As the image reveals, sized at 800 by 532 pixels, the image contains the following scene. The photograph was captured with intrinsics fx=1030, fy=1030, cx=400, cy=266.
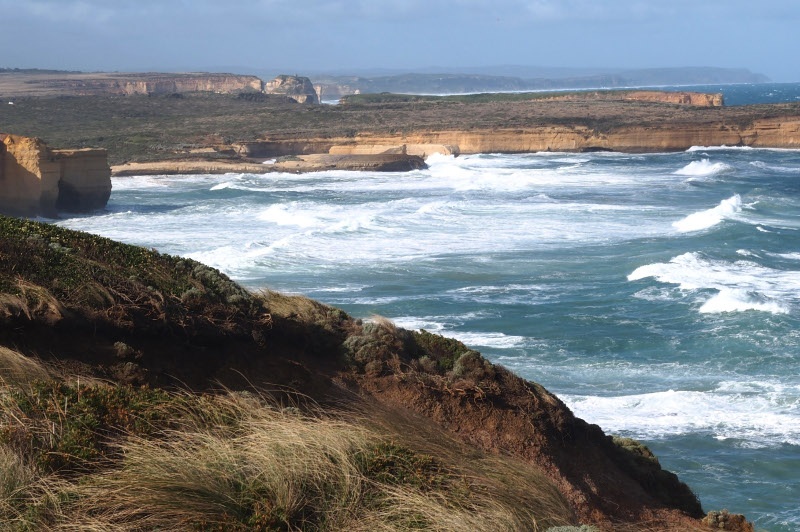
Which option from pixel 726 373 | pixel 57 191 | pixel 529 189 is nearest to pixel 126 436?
pixel 726 373

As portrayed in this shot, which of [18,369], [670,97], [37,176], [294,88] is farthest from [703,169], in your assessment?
[294,88]

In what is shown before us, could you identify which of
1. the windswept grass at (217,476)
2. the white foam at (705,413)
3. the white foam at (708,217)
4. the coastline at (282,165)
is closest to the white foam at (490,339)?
the white foam at (705,413)

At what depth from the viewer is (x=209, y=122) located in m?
85.3

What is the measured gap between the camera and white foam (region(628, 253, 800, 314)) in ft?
70.0

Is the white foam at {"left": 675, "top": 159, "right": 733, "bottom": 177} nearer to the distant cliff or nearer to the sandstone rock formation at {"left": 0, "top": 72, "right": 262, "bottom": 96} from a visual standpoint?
the sandstone rock formation at {"left": 0, "top": 72, "right": 262, "bottom": 96}

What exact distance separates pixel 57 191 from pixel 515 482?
116 feet

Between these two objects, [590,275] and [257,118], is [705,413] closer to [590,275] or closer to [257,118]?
[590,275]

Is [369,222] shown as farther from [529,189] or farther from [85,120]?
[85,120]

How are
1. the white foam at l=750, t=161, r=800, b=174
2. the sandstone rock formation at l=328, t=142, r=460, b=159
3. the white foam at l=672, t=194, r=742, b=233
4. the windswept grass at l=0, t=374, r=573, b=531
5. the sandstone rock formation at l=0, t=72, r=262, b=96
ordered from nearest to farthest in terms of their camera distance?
the windswept grass at l=0, t=374, r=573, b=531
the white foam at l=672, t=194, r=742, b=233
the white foam at l=750, t=161, r=800, b=174
the sandstone rock formation at l=328, t=142, r=460, b=159
the sandstone rock formation at l=0, t=72, r=262, b=96

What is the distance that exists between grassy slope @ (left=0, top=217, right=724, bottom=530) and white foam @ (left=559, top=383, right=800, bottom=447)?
15.8 feet

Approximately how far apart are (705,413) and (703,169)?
44513mm

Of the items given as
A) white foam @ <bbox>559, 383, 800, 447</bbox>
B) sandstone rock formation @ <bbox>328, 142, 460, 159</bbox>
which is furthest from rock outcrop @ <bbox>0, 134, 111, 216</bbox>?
sandstone rock formation @ <bbox>328, 142, 460, 159</bbox>

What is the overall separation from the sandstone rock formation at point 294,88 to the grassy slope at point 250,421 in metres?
150

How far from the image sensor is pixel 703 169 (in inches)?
2226
